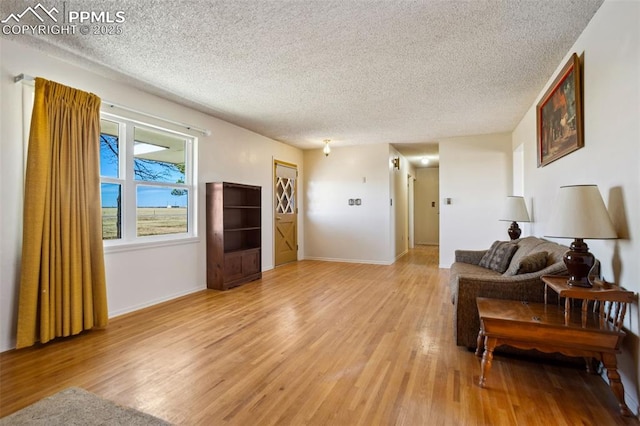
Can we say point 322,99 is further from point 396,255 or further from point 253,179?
point 396,255

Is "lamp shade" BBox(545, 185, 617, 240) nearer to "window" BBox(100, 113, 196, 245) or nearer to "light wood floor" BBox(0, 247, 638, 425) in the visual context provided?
"light wood floor" BBox(0, 247, 638, 425)

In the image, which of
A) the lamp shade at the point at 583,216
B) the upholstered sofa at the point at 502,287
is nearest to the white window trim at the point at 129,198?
the upholstered sofa at the point at 502,287

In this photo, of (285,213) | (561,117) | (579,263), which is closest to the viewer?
(579,263)

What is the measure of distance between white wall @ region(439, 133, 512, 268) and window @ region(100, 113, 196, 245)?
4647 mm

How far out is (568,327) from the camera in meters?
1.85

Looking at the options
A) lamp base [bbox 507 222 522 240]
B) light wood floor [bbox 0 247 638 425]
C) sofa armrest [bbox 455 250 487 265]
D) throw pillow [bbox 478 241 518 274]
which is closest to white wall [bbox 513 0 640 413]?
light wood floor [bbox 0 247 638 425]

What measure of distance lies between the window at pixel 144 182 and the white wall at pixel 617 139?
4.38 meters

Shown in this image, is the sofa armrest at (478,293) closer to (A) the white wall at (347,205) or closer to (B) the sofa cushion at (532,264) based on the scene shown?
(B) the sofa cushion at (532,264)

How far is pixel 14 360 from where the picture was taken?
2371 mm

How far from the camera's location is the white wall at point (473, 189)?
225 inches

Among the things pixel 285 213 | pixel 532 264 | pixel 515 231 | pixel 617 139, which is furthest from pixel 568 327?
pixel 285 213

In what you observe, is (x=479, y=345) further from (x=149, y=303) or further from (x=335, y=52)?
(x=149, y=303)

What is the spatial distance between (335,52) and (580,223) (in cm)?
225

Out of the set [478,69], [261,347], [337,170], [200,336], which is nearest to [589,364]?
[261,347]
